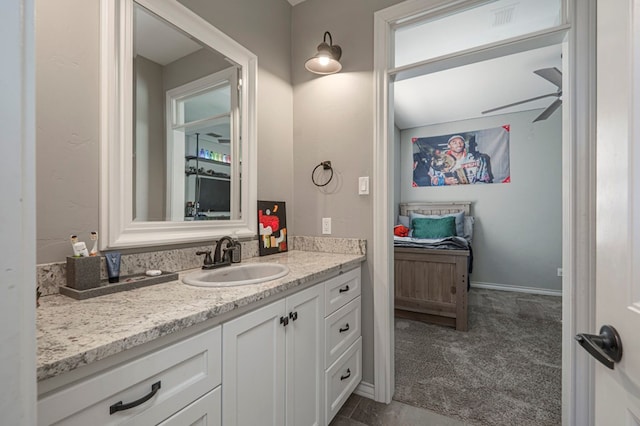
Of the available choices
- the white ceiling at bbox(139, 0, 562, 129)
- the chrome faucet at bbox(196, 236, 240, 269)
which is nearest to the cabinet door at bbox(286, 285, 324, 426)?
the chrome faucet at bbox(196, 236, 240, 269)

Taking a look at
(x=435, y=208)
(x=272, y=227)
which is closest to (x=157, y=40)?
(x=272, y=227)

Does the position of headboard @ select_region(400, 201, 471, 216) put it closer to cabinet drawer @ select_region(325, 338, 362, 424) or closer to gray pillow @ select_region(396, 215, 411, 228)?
gray pillow @ select_region(396, 215, 411, 228)

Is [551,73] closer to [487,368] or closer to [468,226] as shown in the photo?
[468,226]

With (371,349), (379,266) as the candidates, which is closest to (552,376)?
(371,349)

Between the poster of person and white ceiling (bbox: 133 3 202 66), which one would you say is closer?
white ceiling (bbox: 133 3 202 66)

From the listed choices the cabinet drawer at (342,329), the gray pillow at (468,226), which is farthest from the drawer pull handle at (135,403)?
the gray pillow at (468,226)

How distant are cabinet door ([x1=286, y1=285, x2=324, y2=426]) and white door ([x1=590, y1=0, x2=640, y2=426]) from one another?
0.95 metres

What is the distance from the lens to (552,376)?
210cm

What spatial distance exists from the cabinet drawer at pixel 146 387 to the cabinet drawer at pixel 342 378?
809 millimetres

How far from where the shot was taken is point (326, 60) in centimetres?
179

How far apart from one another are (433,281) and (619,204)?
2685mm

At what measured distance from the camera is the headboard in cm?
463

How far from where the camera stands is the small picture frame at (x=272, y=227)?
75.0 inches

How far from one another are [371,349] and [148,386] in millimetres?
1450
